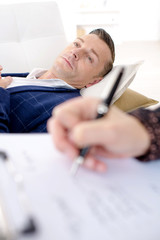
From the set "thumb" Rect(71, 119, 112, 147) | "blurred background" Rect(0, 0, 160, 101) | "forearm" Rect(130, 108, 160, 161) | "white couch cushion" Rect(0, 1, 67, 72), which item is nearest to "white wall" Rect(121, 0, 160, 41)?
"blurred background" Rect(0, 0, 160, 101)

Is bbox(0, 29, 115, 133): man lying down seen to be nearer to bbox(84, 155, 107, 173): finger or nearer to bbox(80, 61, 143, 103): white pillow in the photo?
bbox(80, 61, 143, 103): white pillow

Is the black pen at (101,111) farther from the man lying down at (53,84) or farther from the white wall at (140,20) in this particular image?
the white wall at (140,20)

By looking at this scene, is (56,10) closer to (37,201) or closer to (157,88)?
(157,88)

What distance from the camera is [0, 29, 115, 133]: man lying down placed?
45.0 inches

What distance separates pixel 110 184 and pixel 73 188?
0.22ft

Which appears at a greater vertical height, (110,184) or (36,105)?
(110,184)

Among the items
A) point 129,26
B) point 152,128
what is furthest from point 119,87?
point 129,26

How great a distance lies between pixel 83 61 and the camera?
1.46 m

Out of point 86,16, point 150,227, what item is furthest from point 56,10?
point 86,16

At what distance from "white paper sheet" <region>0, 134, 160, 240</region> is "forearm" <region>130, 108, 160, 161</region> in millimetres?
27

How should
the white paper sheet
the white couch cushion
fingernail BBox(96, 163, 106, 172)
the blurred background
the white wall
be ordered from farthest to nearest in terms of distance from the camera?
1. the white wall
2. the blurred background
3. the white couch cushion
4. fingernail BBox(96, 163, 106, 172)
5. the white paper sheet

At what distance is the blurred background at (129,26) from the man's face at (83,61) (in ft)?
3.58

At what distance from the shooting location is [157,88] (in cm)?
274

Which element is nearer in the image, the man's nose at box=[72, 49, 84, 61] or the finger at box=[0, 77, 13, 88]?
the finger at box=[0, 77, 13, 88]
